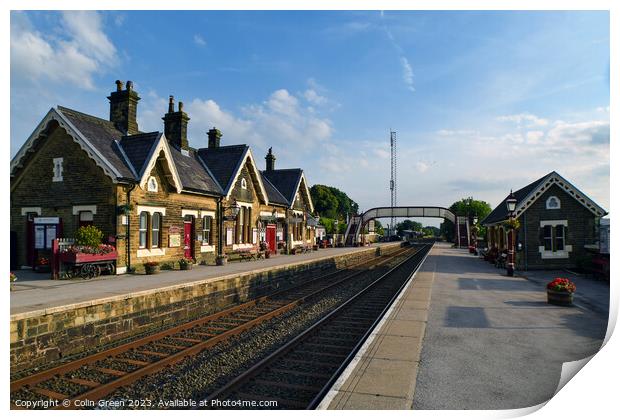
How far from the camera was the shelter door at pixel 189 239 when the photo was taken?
2108 centimetres

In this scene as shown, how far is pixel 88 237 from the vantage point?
15336 mm

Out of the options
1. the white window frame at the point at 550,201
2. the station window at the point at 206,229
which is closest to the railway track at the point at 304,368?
the station window at the point at 206,229

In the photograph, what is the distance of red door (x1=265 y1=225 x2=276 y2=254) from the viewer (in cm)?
3120

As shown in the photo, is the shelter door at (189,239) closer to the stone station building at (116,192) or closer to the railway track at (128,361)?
the stone station building at (116,192)

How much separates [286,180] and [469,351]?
30.8 metres

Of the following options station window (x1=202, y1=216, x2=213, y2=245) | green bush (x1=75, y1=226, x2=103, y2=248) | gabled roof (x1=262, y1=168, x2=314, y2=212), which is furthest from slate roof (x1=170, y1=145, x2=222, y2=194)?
gabled roof (x1=262, y1=168, x2=314, y2=212)

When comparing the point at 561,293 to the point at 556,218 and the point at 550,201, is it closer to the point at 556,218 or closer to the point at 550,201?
the point at 556,218

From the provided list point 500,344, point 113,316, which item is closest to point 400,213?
point 500,344

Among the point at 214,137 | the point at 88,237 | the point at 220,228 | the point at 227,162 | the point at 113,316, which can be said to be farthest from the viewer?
the point at 214,137

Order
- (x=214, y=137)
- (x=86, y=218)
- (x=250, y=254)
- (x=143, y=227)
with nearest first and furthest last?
(x=86, y=218) → (x=143, y=227) → (x=250, y=254) → (x=214, y=137)

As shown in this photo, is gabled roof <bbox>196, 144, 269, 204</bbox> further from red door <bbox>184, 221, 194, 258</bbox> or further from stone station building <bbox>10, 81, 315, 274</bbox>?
red door <bbox>184, 221, 194, 258</bbox>

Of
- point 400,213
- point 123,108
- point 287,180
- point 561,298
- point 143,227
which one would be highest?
point 123,108

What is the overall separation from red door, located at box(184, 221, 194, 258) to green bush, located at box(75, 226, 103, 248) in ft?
18.7

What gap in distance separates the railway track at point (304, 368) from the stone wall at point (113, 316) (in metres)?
4.66
